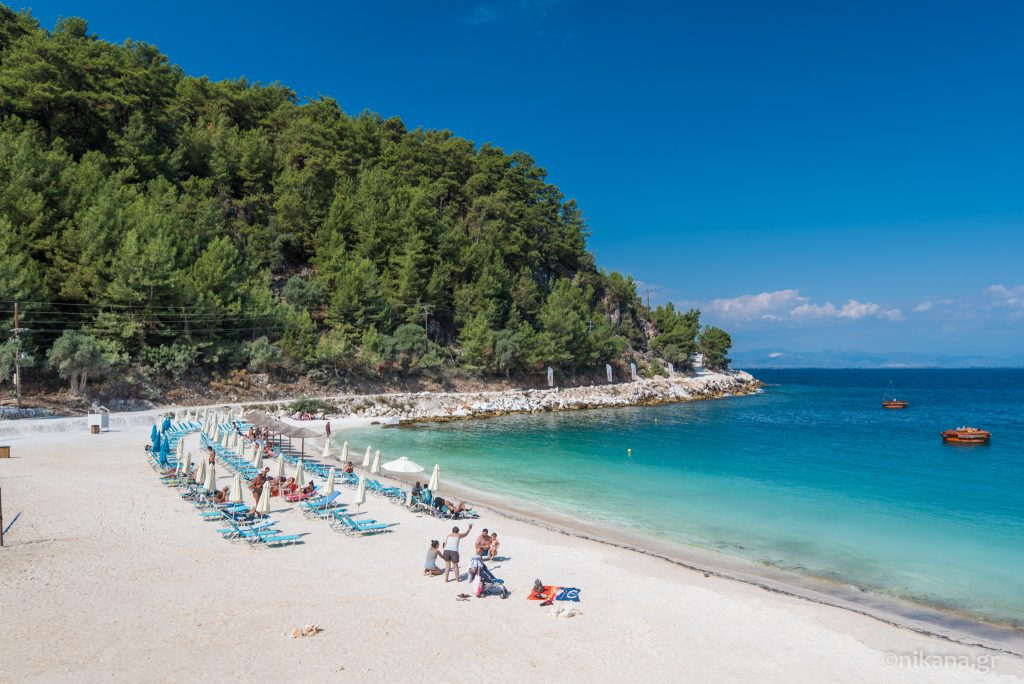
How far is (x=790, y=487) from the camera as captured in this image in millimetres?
22734

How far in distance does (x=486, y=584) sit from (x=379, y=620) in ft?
7.32

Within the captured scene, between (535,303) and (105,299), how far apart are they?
1574 inches

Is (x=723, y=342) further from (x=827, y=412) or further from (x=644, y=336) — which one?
(x=827, y=412)

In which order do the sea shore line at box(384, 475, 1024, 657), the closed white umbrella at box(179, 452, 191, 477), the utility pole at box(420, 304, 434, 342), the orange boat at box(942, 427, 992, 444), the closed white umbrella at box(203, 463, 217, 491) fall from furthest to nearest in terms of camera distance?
the utility pole at box(420, 304, 434, 342), the orange boat at box(942, 427, 992, 444), the closed white umbrella at box(179, 452, 191, 477), the closed white umbrella at box(203, 463, 217, 491), the sea shore line at box(384, 475, 1024, 657)

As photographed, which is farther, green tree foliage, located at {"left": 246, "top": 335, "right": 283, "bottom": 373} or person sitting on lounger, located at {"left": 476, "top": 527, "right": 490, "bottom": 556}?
green tree foliage, located at {"left": 246, "top": 335, "right": 283, "bottom": 373}

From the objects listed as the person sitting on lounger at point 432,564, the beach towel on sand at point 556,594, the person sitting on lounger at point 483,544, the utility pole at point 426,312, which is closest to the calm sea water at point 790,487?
the person sitting on lounger at point 483,544

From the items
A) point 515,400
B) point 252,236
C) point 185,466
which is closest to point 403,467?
point 185,466

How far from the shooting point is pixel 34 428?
26047 millimetres

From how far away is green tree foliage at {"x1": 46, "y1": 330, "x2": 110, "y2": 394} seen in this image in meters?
29.0

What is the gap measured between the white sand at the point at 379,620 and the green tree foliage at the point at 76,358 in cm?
1862

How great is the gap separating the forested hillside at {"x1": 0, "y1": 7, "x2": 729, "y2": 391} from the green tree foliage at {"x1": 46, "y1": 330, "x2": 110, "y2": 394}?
0.11 m

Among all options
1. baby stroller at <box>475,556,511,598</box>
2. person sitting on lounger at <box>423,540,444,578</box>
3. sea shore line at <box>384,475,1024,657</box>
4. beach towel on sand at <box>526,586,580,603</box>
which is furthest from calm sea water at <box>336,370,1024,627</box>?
person sitting on lounger at <box>423,540,444,578</box>

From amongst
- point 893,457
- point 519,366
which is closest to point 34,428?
point 519,366

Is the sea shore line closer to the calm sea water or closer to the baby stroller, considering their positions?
the calm sea water
